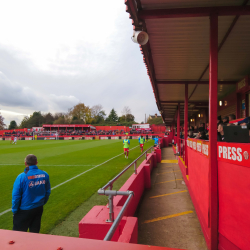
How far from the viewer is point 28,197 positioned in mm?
3582

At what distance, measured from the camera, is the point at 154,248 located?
4.28 feet

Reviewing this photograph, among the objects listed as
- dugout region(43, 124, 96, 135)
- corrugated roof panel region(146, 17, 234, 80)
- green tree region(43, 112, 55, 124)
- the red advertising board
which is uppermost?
green tree region(43, 112, 55, 124)

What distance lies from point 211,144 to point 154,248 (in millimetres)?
2948

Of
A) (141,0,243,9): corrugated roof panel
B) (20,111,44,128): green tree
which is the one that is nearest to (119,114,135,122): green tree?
(20,111,44,128): green tree

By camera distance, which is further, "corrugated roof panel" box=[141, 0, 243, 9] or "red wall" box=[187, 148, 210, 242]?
"red wall" box=[187, 148, 210, 242]

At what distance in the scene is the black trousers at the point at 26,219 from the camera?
354cm

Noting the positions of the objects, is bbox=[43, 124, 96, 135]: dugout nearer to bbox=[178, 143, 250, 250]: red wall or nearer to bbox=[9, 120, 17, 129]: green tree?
bbox=[9, 120, 17, 129]: green tree

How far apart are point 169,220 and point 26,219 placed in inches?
134

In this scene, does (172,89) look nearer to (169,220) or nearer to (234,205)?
(169,220)

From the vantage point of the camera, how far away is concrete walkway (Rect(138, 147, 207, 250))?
4199mm

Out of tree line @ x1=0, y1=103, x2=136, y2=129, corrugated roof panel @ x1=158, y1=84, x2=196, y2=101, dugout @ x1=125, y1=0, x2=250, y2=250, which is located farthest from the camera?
tree line @ x1=0, y1=103, x2=136, y2=129

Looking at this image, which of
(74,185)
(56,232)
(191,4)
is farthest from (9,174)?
(191,4)

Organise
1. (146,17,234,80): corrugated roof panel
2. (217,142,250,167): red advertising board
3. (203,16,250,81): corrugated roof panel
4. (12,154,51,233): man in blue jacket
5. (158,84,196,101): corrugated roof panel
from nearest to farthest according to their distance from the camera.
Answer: (217,142,250,167): red advertising board → (12,154,51,233): man in blue jacket → (146,17,234,80): corrugated roof panel → (203,16,250,81): corrugated roof panel → (158,84,196,101): corrugated roof panel

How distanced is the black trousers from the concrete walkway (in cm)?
218
